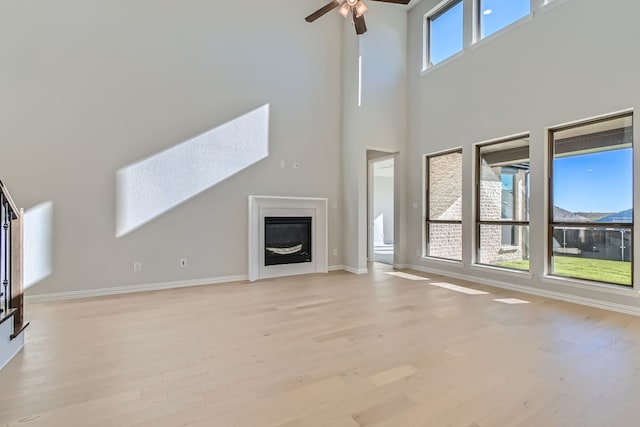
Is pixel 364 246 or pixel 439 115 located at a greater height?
pixel 439 115

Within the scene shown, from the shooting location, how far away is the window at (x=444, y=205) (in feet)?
17.8

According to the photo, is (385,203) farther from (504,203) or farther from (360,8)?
(360,8)

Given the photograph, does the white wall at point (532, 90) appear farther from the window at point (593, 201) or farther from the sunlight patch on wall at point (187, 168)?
the sunlight patch on wall at point (187, 168)

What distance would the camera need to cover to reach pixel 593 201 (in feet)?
12.5

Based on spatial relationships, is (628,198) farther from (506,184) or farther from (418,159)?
(418,159)

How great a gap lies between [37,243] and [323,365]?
4.00 metres

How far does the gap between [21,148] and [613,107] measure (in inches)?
281

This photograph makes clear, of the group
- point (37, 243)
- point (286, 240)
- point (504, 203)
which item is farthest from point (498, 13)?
point (37, 243)

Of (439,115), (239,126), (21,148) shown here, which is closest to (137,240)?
(21,148)

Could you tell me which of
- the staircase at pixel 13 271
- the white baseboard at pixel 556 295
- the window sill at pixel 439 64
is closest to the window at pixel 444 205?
the white baseboard at pixel 556 295

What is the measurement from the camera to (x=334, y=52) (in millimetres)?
5941

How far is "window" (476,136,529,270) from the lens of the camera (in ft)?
14.8

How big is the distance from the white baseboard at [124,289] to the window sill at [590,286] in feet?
14.6

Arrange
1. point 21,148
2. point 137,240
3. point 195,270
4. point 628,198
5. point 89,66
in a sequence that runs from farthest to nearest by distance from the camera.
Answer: point 195,270, point 137,240, point 89,66, point 21,148, point 628,198
